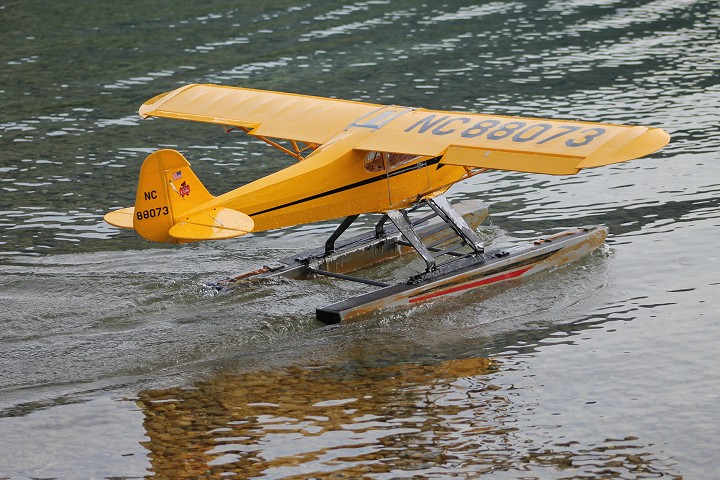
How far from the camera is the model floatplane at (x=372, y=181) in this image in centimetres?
1198

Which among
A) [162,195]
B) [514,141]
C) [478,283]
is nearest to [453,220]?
[478,283]

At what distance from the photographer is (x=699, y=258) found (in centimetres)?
1459

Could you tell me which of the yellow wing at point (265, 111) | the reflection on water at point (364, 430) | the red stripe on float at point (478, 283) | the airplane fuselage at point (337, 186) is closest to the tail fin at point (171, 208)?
the airplane fuselage at point (337, 186)

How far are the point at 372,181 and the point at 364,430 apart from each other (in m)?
3.87

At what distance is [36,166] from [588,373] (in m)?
11.4

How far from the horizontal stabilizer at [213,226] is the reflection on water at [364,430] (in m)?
1.42

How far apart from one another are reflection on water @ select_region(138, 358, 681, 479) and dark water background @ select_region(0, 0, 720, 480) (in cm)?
2

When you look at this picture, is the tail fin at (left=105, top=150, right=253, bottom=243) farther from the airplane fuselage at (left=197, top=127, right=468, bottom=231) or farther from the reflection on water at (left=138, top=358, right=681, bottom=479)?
the reflection on water at (left=138, top=358, right=681, bottom=479)

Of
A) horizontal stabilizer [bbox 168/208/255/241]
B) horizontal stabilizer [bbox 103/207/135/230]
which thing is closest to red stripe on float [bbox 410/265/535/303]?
horizontal stabilizer [bbox 168/208/255/241]

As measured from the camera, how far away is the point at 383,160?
13.4m

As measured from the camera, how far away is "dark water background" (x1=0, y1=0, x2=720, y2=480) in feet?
32.9

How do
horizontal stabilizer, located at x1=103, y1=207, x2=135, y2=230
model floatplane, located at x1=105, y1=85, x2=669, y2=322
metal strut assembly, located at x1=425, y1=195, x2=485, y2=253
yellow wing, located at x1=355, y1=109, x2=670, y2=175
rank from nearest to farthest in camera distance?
yellow wing, located at x1=355, y1=109, x2=670, y2=175, model floatplane, located at x1=105, y1=85, x2=669, y2=322, horizontal stabilizer, located at x1=103, y1=207, x2=135, y2=230, metal strut assembly, located at x1=425, y1=195, x2=485, y2=253

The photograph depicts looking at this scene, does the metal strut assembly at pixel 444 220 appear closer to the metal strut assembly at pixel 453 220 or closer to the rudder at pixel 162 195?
the metal strut assembly at pixel 453 220

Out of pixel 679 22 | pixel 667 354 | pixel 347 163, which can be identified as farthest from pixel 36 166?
pixel 679 22
